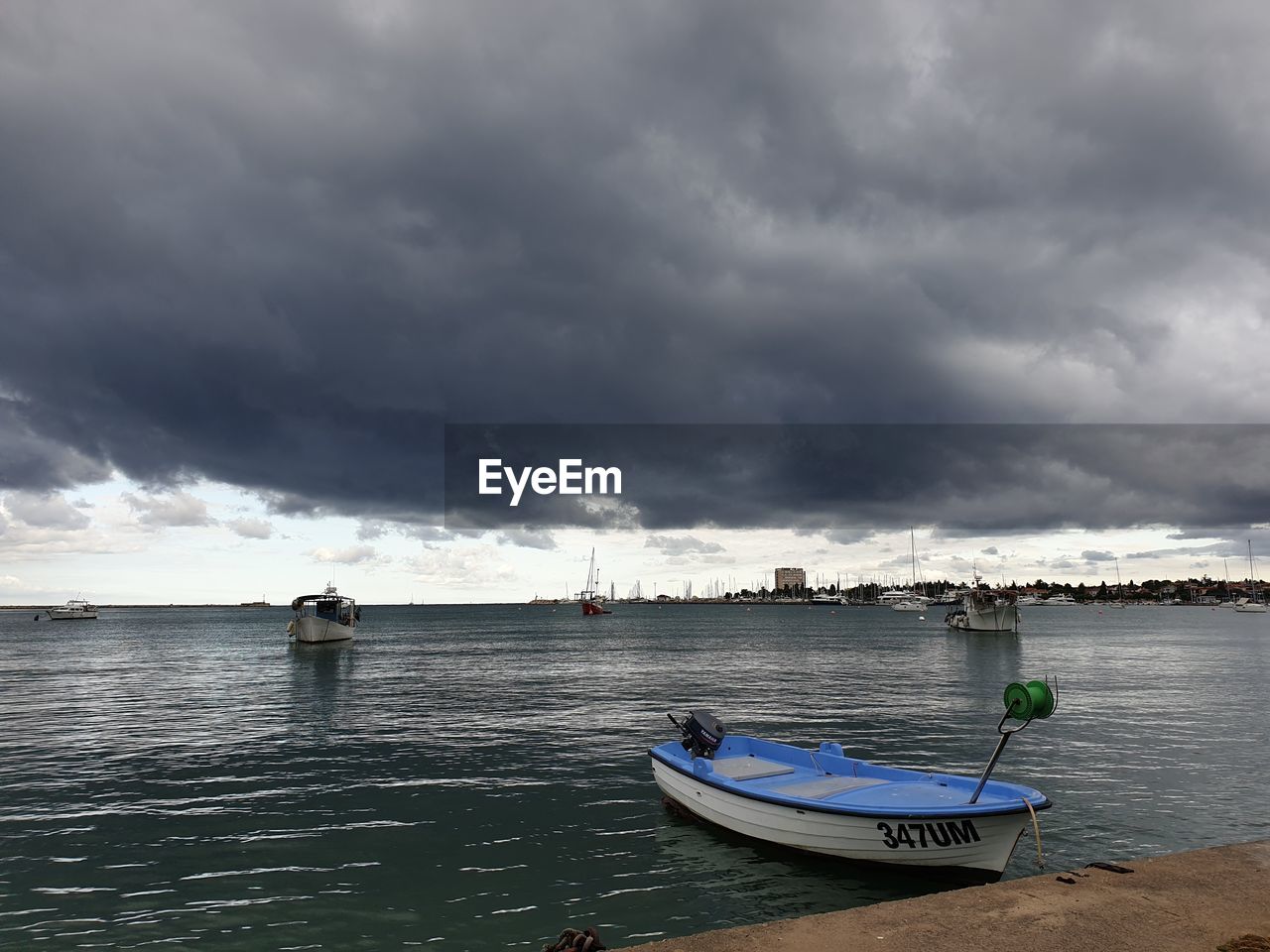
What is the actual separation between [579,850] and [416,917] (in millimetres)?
4182

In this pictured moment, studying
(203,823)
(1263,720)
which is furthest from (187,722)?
(1263,720)

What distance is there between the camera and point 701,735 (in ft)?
60.4

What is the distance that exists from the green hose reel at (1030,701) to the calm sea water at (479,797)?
4050 mm

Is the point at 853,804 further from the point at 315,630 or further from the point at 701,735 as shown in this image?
the point at 315,630

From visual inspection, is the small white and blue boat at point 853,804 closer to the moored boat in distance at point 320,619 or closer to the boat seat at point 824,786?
the boat seat at point 824,786

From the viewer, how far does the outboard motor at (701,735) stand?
1833 centimetres

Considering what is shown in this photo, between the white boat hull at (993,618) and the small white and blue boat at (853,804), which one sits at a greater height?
the small white and blue boat at (853,804)

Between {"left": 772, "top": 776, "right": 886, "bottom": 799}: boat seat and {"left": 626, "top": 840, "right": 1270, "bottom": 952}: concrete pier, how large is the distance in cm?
605

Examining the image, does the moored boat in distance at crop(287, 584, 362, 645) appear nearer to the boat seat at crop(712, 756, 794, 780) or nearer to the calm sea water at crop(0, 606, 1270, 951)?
the calm sea water at crop(0, 606, 1270, 951)

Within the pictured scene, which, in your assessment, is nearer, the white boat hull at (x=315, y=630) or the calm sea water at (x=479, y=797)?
the calm sea water at (x=479, y=797)

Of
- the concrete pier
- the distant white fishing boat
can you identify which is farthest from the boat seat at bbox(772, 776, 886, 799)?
the distant white fishing boat

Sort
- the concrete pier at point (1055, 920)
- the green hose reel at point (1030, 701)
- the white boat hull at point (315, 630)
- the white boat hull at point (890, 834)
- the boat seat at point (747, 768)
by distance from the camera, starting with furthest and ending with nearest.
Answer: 1. the white boat hull at point (315, 630)
2. the boat seat at point (747, 768)
3. the white boat hull at point (890, 834)
4. the green hose reel at point (1030, 701)
5. the concrete pier at point (1055, 920)

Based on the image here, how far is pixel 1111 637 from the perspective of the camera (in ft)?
345

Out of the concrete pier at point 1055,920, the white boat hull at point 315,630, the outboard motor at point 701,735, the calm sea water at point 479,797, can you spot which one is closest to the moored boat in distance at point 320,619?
the white boat hull at point 315,630
